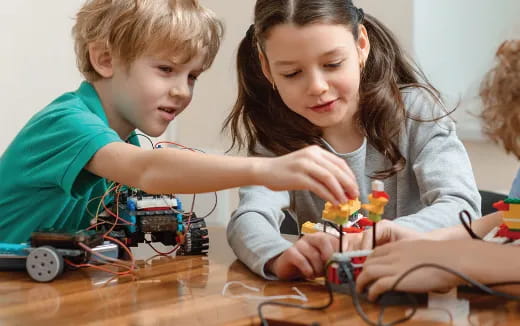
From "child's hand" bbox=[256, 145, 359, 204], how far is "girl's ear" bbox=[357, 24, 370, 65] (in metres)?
0.59

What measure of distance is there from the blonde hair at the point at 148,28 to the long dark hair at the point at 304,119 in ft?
0.41

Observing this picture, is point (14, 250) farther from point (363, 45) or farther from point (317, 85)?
point (363, 45)

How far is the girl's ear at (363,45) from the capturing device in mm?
1432

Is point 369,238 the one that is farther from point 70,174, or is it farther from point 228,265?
point 70,174

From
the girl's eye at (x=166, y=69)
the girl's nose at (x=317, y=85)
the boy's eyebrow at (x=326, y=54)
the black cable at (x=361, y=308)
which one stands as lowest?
the black cable at (x=361, y=308)

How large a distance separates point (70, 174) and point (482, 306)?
0.72m

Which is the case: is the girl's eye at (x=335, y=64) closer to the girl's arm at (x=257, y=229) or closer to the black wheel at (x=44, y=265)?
the girl's arm at (x=257, y=229)

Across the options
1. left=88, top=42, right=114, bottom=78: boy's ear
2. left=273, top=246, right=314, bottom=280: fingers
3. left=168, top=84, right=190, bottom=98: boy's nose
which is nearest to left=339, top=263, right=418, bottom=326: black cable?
left=273, top=246, right=314, bottom=280: fingers

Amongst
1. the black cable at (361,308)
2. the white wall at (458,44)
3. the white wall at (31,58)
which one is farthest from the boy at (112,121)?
the white wall at (458,44)

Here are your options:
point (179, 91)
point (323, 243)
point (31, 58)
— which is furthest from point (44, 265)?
point (31, 58)

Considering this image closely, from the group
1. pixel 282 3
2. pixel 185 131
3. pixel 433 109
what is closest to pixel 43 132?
pixel 282 3

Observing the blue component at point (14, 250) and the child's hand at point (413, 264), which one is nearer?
the child's hand at point (413, 264)

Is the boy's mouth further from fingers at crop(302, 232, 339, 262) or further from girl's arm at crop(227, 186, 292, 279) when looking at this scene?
fingers at crop(302, 232, 339, 262)

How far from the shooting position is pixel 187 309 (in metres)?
0.87
